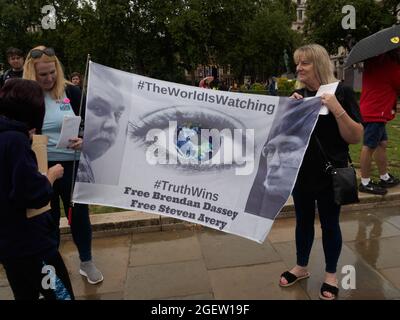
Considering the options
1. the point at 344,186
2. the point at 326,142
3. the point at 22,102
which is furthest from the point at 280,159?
the point at 22,102

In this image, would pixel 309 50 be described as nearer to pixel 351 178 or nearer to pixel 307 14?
pixel 351 178

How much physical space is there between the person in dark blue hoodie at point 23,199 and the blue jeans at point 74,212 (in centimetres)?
101

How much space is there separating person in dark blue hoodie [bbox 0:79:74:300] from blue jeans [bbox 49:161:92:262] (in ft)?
3.31

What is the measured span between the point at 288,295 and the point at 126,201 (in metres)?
1.43

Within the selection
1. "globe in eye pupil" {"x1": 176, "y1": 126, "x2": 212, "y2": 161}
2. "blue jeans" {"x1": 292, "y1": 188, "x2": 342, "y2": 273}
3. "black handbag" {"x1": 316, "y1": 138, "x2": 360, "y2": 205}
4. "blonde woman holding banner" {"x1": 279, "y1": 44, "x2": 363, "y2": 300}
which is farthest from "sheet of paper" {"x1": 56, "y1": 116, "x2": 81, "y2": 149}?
"black handbag" {"x1": 316, "y1": 138, "x2": 360, "y2": 205}

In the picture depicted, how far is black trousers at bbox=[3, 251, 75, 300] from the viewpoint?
221cm

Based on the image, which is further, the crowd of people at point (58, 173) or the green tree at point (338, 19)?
the green tree at point (338, 19)

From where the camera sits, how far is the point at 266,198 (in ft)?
10.3

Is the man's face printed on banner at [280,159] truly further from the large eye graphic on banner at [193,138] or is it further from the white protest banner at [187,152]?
the large eye graphic on banner at [193,138]

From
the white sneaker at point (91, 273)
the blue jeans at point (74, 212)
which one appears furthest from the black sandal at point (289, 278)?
the blue jeans at point (74, 212)

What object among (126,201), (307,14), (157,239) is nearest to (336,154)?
(126,201)

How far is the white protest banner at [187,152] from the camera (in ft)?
10.3

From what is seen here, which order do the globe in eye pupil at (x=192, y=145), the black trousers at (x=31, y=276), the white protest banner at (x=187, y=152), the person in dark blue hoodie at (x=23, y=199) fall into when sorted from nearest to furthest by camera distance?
the person in dark blue hoodie at (x=23, y=199) → the black trousers at (x=31, y=276) → the white protest banner at (x=187, y=152) → the globe in eye pupil at (x=192, y=145)

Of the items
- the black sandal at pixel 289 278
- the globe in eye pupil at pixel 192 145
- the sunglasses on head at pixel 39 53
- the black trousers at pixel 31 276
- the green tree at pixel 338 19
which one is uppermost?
the green tree at pixel 338 19
